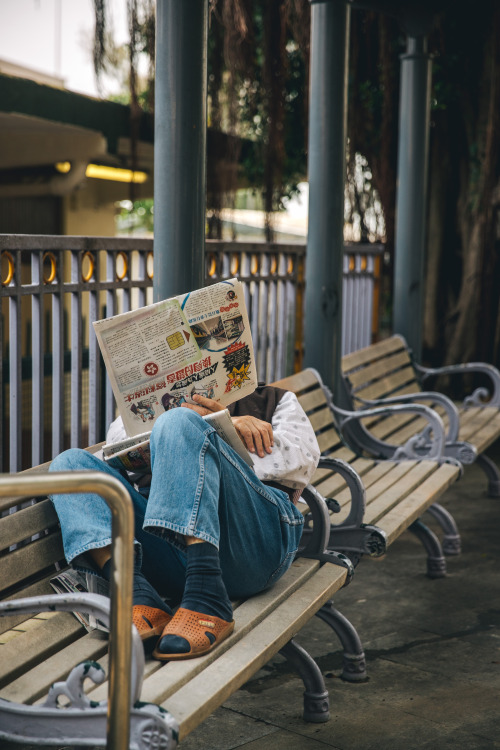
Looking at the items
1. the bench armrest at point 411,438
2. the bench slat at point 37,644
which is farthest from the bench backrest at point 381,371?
the bench slat at point 37,644

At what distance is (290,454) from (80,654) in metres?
0.86

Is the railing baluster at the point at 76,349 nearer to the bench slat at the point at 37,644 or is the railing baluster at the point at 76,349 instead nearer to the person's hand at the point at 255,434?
the person's hand at the point at 255,434

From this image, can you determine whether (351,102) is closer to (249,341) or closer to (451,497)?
(451,497)

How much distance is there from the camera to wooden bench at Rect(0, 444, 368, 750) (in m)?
1.63

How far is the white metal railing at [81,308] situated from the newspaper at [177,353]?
78 cm

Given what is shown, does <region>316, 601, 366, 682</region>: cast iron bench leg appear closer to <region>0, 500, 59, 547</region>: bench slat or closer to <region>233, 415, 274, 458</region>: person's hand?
<region>233, 415, 274, 458</region>: person's hand

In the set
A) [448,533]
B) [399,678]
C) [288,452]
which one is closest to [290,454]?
[288,452]

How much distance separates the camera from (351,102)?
23.3ft

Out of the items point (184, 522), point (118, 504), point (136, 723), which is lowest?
point (136, 723)

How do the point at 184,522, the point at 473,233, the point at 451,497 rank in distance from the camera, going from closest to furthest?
the point at 184,522 → the point at 451,497 → the point at 473,233

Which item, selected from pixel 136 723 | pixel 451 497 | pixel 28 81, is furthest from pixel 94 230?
pixel 136 723

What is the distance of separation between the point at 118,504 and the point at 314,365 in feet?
11.0

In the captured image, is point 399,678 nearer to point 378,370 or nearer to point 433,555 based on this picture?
point 433,555

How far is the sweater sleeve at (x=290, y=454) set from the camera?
2.49 metres
